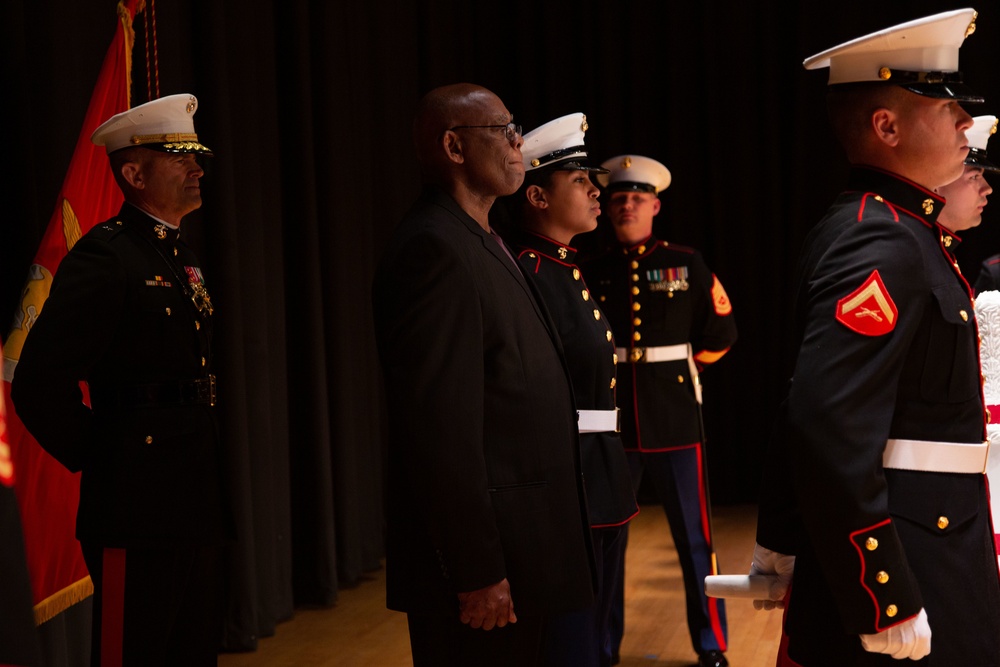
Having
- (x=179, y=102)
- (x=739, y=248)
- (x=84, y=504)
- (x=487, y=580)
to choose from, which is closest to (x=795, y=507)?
(x=487, y=580)

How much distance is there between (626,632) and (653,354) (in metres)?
0.96

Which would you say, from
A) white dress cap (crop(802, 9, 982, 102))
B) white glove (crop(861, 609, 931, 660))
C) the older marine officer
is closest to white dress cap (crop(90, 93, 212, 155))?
the older marine officer

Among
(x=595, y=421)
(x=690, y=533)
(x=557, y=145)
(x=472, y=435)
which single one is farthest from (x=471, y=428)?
(x=690, y=533)

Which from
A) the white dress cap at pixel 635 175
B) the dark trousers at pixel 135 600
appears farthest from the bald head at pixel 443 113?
the white dress cap at pixel 635 175

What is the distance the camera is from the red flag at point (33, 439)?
7.94 ft

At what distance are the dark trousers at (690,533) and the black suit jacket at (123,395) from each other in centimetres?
158

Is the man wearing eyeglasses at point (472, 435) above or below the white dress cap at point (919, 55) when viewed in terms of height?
below

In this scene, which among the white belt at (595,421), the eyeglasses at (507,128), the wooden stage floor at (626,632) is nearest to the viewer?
the eyeglasses at (507,128)

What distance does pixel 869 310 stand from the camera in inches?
54.4

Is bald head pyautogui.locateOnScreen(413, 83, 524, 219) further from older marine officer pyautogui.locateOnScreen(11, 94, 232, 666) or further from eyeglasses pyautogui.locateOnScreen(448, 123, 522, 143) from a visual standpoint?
older marine officer pyautogui.locateOnScreen(11, 94, 232, 666)

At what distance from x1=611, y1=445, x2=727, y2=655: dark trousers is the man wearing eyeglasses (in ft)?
5.35

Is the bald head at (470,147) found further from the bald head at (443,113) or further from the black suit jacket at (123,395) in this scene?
the black suit jacket at (123,395)

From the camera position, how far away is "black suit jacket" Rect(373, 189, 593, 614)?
158 centimetres

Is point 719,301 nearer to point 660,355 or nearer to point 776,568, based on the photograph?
point 660,355
